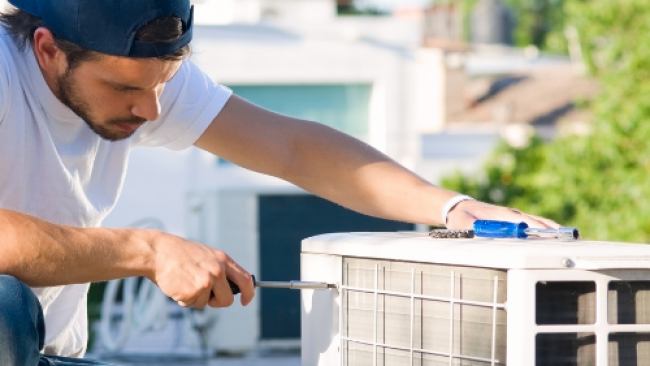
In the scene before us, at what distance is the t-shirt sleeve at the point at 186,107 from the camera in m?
1.85

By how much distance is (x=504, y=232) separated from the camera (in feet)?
4.81

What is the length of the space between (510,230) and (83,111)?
0.68 m

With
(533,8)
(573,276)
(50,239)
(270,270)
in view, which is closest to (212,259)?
(50,239)

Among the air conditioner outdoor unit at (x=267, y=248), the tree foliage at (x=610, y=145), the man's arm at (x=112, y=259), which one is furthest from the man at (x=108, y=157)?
the tree foliage at (x=610, y=145)

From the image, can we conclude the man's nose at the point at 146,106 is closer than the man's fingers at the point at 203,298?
No

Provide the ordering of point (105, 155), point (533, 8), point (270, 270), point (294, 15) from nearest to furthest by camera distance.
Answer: point (105, 155), point (270, 270), point (294, 15), point (533, 8)

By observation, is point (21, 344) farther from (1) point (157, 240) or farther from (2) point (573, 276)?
(2) point (573, 276)

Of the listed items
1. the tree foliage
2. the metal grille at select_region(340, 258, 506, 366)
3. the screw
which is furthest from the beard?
the tree foliage

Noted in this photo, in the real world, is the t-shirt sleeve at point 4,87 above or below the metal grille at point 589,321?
above

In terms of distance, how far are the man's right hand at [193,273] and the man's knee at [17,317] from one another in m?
0.16

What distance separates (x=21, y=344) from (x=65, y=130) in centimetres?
53

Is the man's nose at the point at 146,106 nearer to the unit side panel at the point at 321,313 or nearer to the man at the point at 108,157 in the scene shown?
the man at the point at 108,157

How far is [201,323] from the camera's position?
24.4ft

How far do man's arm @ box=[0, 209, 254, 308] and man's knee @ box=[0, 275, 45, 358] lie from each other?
5 cm
